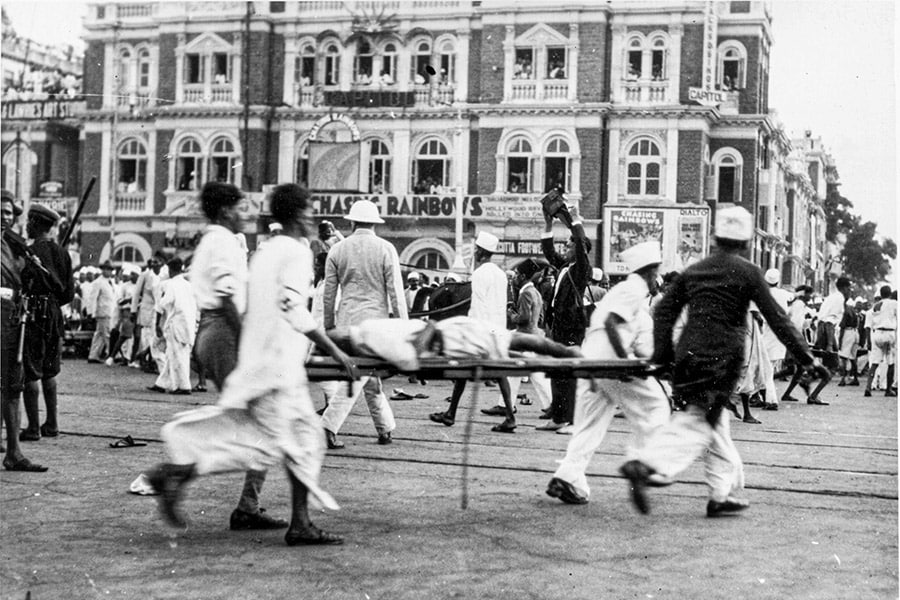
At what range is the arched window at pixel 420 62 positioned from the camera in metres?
40.3

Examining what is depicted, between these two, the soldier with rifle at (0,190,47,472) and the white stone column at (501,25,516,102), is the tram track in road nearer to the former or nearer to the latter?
the soldier with rifle at (0,190,47,472)

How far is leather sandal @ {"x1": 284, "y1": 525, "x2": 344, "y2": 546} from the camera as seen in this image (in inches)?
221

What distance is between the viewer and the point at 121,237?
140 ft

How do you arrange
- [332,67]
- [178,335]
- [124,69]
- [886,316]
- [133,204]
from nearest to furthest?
1. [178,335]
2. [886,316]
3. [332,67]
4. [133,204]
5. [124,69]

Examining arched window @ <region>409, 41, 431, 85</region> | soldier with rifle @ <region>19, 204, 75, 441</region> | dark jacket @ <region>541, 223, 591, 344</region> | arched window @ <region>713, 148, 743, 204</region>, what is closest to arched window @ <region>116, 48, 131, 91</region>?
arched window @ <region>409, 41, 431, 85</region>

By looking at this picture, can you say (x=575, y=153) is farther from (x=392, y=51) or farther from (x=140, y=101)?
(x=140, y=101)

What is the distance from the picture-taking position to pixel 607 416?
7051 mm

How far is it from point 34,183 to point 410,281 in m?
29.3

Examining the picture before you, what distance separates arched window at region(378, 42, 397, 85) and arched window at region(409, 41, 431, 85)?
707 millimetres

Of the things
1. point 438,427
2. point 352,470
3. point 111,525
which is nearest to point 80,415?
point 438,427

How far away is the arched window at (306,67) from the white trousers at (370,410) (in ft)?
109

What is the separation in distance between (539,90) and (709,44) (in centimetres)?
587

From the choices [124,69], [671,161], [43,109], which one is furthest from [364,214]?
[43,109]

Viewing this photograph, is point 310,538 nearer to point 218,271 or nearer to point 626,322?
point 218,271
